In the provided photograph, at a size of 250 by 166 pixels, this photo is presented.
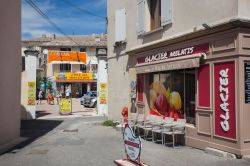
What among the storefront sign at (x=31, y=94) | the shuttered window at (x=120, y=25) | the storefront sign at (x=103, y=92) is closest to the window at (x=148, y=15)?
the shuttered window at (x=120, y=25)

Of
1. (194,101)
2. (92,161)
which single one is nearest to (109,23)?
(194,101)

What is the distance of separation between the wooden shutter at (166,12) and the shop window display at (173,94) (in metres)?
1.69

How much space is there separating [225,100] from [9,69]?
23.4 feet

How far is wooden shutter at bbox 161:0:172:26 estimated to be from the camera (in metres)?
13.2

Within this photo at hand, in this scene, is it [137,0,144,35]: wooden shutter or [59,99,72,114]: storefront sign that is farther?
[59,99,72,114]: storefront sign

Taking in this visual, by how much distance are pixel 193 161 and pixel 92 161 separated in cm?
246

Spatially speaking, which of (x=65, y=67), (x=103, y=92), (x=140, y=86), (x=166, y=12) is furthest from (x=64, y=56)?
(x=166, y=12)

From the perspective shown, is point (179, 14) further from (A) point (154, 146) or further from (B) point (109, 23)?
(B) point (109, 23)

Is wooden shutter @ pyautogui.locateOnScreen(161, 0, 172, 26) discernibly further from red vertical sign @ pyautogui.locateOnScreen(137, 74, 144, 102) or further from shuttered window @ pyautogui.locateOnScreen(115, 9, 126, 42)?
shuttered window @ pyautogui.locateOnScreen(115, 9, 126, 42)

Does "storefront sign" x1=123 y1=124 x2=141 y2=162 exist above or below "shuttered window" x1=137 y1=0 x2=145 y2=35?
below

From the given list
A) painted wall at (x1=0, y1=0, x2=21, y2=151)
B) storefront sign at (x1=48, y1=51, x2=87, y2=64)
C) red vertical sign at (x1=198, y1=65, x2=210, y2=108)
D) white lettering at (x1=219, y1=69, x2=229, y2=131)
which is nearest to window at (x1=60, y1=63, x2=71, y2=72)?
storefront sign at (x1=48, y1=51, x2=87, y2=64)

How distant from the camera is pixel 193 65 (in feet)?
37.5

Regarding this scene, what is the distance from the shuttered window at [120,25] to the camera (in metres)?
17.4

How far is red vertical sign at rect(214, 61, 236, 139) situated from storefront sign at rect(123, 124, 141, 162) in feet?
11.9
